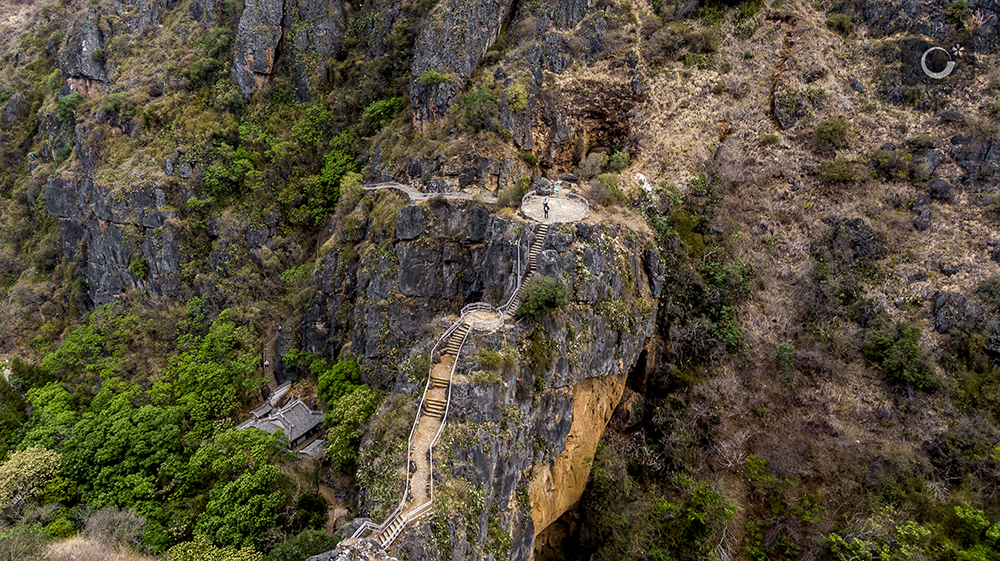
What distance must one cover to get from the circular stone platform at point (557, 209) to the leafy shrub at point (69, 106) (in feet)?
198

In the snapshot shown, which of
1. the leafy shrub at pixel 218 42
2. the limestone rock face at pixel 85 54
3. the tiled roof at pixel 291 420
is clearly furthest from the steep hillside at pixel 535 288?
the limestone rock face at pixel 85 54

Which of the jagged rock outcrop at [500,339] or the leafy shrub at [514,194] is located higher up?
the leafy shrub at [514,194]

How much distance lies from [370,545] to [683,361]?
24.3m

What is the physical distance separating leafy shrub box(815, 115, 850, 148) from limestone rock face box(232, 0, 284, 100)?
5630cm

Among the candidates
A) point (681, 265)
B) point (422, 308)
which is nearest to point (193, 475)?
point (422, 308)

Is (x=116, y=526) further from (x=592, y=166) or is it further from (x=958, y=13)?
(x=958, y=13)

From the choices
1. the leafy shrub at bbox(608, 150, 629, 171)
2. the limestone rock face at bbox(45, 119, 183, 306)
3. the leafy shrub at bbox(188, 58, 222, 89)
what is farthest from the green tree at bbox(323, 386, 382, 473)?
the leafy shrub at bbox(188, 58, 222, 89)

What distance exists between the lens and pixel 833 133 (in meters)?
36.2

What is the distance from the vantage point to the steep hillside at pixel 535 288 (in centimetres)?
2527

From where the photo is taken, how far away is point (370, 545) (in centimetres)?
1730

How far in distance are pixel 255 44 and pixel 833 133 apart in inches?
2307

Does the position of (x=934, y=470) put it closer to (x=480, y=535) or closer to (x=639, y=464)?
(x=639, y=464)

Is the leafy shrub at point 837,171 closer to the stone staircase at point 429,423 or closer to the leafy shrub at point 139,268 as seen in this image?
the stone staircase at point 429,423

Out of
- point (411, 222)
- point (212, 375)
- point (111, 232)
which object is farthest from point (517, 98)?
point (111, 232)
